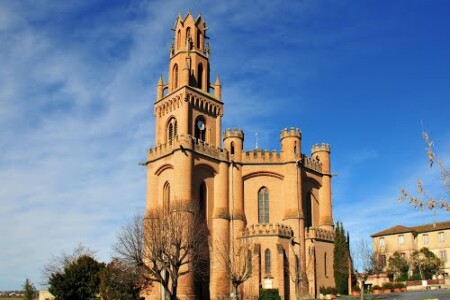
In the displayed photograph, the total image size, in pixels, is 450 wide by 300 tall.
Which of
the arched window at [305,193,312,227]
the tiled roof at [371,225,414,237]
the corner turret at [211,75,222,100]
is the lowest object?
the tiled roof at [371,225,414,237]

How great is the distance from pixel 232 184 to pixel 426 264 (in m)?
34.0

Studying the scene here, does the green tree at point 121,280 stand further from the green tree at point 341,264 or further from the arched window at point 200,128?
the green tree at point 341,264

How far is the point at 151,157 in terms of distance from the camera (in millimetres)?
52312

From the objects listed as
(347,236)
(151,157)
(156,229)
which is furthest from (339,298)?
(151,157)

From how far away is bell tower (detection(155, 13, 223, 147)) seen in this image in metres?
51.7

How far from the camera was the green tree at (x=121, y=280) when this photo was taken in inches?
1556

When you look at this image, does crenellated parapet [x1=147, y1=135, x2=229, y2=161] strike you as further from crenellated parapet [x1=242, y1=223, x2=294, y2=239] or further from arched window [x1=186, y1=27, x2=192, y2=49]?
arched window [x1=186, y1=27, x2=192, y2=49]

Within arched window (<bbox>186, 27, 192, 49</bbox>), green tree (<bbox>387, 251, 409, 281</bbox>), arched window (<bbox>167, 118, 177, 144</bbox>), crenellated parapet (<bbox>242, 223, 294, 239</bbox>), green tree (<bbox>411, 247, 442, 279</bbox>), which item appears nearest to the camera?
crenellated parapet (<bbox>242, 223, 294, 239</bbox>)

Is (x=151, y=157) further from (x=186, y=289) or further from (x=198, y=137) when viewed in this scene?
(x=186, y=289)

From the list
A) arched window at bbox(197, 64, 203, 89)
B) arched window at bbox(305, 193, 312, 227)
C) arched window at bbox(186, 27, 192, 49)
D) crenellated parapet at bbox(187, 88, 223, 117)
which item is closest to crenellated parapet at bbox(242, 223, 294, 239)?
arched window at bbox(305, 193, 312, 227)

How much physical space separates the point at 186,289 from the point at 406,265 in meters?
36.3

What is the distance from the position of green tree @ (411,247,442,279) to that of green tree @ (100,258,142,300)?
41738 millimetres

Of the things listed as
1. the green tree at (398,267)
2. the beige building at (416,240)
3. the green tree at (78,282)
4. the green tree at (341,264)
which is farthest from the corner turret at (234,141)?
the beige building at (416,240)

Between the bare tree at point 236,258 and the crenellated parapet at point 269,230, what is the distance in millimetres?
819
